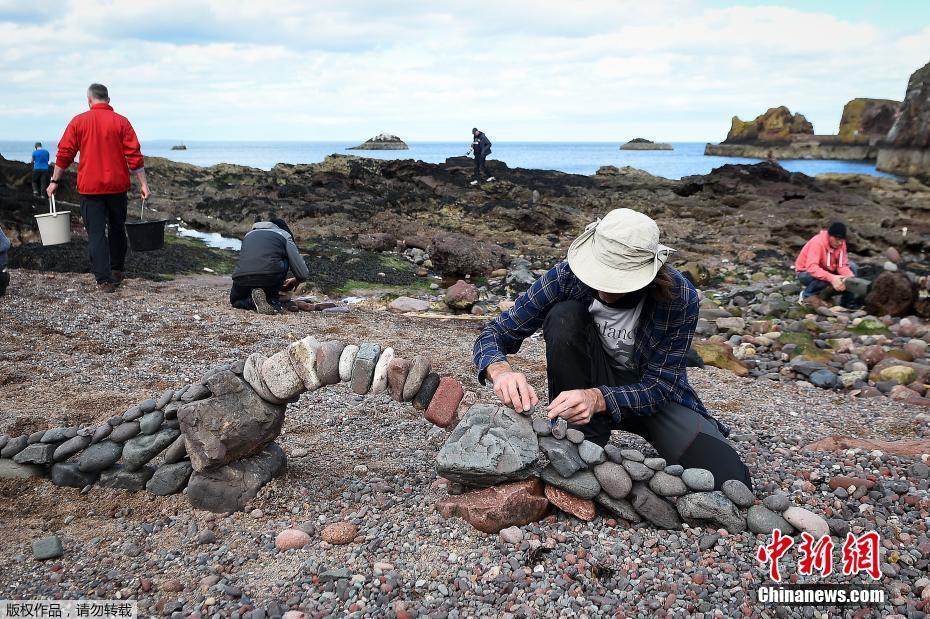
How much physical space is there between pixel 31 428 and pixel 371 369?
2724 mm

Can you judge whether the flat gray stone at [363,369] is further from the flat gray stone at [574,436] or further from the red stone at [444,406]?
the flat gray stone at [574,436]

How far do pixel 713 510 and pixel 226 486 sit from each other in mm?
2644

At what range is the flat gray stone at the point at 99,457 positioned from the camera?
393cm

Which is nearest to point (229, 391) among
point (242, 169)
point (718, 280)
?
point (718, 280)

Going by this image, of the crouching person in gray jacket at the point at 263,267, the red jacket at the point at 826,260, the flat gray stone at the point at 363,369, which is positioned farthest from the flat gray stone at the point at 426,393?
the red jacket at the point at 826,260

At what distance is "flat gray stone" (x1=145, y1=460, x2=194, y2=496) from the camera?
3887 millimetres

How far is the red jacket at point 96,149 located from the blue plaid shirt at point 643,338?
6.25 metres

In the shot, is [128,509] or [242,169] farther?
[242,169]

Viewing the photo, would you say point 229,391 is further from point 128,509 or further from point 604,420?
point 604,420

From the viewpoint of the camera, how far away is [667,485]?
11.3ft

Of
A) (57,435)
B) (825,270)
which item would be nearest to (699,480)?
(57,435)

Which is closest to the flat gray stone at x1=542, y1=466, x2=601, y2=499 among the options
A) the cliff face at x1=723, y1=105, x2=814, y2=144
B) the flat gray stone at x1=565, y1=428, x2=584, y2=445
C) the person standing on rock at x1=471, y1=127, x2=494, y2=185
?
the flat gray stone at x1=565, y1=428, x2=584, y2=445

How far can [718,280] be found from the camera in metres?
14.2

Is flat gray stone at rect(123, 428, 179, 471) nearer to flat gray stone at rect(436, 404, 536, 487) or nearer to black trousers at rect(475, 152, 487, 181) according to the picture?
flat gray stone at rect(436, 404, 536, 487)
